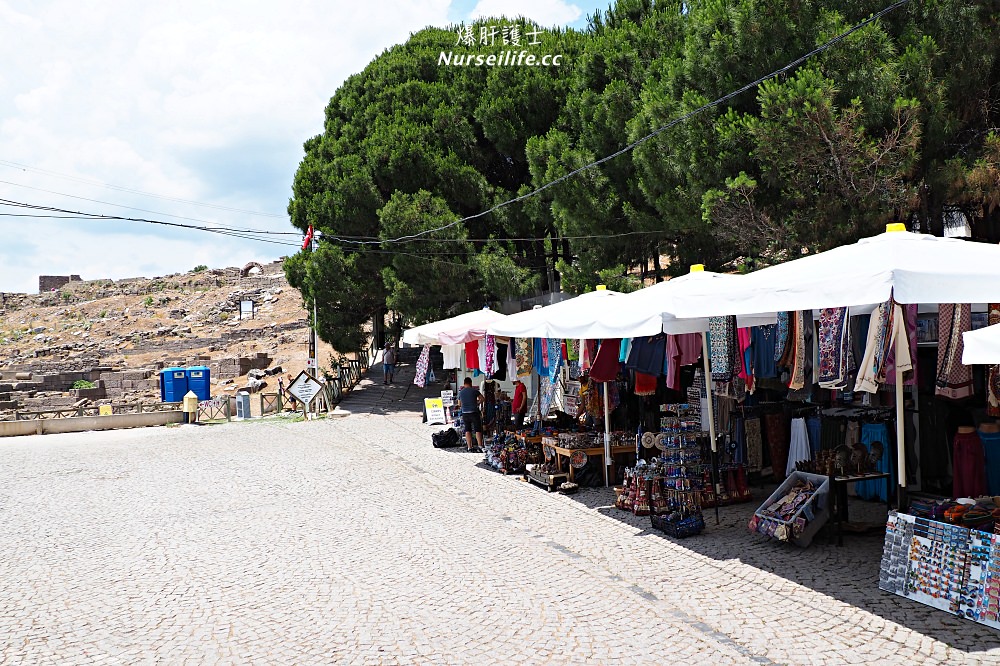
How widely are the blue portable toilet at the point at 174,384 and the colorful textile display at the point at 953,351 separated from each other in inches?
1038

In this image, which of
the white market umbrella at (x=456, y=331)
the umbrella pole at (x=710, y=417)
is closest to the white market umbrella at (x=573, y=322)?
the umbrella pole at (x=710, y=417)

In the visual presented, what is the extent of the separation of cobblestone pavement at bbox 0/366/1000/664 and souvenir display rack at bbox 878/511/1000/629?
0.13m

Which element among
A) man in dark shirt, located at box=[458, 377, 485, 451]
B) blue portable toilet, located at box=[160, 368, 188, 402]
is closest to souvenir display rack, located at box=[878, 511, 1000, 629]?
man in dark shirt, located at box=[458, 377, 485, 451]

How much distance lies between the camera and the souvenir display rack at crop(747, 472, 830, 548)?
698 centimetres

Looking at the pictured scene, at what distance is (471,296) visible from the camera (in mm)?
25078

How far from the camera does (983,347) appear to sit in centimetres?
466

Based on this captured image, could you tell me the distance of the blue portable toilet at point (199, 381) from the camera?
1096 inches

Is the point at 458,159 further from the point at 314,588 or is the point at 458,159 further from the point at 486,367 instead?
the point at 314,588

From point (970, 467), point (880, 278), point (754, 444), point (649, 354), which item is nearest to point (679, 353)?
point (649, 354)

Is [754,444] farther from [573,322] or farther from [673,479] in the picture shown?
[573,322]

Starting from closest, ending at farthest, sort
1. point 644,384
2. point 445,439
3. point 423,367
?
point 644,384 → point 445,439 → point 423,367

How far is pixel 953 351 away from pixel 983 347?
1.64 m

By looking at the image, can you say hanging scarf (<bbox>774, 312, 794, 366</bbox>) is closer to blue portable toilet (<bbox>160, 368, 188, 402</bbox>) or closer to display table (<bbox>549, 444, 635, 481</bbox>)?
display table (<bbox>549, 444, 635, 481</bbox>)

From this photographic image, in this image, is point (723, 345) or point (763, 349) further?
point (723, 345)
